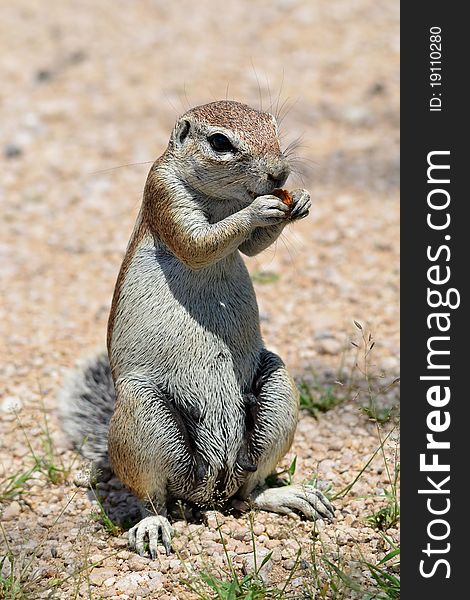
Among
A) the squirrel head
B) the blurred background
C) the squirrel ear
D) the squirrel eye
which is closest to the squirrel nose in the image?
the squirrel head

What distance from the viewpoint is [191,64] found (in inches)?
384

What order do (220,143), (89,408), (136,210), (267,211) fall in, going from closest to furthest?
(267,211), (220,143), (89,408), (136,210)

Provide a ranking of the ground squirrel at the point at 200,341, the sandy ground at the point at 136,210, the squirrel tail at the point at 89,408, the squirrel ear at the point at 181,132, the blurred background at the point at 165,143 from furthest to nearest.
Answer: the blurred background at the point at 165,143 → the squirrel tail at the point at 89,408 → the sandy ground at the point at 136,210 → the squirrel ear at the point at 181,132 → the ground squirrel at the point at 200,341

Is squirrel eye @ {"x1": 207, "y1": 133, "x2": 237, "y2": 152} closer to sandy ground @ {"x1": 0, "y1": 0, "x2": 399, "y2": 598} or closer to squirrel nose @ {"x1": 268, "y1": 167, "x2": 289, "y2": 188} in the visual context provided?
squirrel nose @ {"x1": 268, "y1": 167, "x2": 289, "y2": 188}

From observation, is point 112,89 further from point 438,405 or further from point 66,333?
point 438,405

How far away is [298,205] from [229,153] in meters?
0.33

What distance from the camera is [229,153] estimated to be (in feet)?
11.7

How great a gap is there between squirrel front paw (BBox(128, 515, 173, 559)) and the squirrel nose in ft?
4.79

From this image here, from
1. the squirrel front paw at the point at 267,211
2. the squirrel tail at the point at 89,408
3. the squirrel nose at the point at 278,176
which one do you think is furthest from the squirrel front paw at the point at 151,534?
the squirrel nose at the point at 278,176

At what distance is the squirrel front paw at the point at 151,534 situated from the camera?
377cm

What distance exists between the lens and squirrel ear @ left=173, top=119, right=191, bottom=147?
3750mm

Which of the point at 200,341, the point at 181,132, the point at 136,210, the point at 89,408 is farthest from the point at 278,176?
the point at 136,210

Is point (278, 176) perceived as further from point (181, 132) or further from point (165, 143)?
point (165, 143)

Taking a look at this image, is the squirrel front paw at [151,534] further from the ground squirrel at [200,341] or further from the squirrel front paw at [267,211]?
the squirrel front paw at [267,211]
